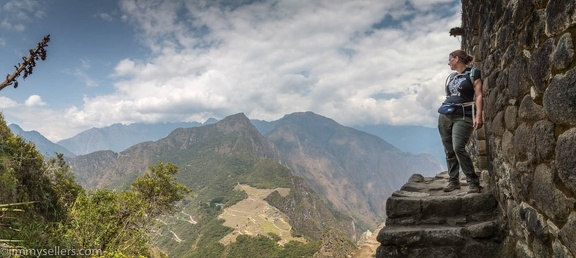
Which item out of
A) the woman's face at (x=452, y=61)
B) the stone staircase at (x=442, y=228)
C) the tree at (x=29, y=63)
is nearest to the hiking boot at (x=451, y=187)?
the stone staircase at (x=442, y=228)

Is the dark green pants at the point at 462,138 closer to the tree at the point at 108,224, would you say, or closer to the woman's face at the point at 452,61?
the woman's face at the point at 452,61

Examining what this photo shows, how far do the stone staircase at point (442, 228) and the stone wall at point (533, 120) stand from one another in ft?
0.80

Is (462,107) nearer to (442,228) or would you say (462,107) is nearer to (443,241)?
(442,228)

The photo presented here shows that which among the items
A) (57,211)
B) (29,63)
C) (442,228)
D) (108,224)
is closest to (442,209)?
(442,228)

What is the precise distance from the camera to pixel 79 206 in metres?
14.8

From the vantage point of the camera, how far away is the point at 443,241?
4.49 meters

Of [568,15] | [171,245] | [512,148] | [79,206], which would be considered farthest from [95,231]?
[171,245]

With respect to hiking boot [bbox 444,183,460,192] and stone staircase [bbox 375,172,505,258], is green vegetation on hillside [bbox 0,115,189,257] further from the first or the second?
hiking boot [bbox 444,183,460,192]

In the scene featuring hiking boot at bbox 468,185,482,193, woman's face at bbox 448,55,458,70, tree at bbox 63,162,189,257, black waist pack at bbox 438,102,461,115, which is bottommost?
tree at bbox 63,162,189,257

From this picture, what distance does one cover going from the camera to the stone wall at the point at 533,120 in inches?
89.2

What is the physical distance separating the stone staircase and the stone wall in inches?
9.6

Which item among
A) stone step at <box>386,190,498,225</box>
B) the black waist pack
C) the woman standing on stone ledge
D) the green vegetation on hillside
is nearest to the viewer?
stone step at <box>386,190,498,225</box>

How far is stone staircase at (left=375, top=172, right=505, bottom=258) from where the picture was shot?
14.3 ft

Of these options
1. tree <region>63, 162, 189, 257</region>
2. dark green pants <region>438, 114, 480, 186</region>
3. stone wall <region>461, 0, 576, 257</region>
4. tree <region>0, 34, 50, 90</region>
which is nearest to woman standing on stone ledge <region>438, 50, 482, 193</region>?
dark green pants <region>438, 114, 480, 186</region>
